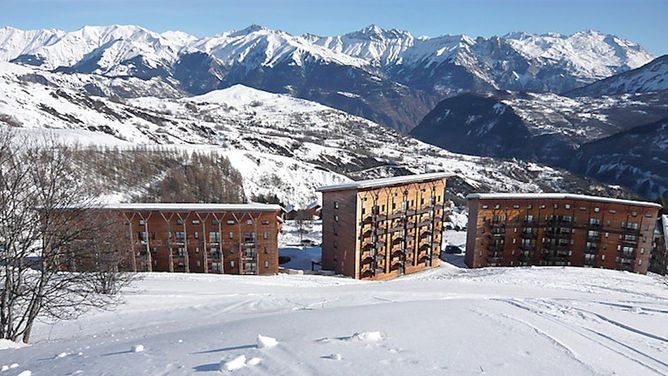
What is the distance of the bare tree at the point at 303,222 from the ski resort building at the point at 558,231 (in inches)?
1164

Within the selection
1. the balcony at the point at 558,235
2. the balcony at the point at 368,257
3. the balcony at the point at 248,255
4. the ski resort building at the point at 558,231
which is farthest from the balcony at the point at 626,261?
the balcony at the point at 248,255

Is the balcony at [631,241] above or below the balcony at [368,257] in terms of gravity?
above

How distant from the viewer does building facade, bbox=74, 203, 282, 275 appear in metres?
48.2

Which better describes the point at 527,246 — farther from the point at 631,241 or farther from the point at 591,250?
the point at 631,241

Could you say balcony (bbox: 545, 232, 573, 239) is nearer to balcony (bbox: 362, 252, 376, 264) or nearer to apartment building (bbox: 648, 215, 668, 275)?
apartment building (bbox: 648, 215, 668, 275)

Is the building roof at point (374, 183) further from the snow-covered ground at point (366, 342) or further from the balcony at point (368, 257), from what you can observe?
the snow-covered ground at point (366, 342)

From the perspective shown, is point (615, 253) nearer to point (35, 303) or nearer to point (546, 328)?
point (546, 328)

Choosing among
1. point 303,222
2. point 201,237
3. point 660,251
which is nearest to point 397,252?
point 201,237

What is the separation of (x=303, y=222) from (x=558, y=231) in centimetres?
4603

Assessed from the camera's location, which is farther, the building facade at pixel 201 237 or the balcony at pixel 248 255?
the balcony at pixel 248 255

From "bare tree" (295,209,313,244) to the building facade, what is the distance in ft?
75.0

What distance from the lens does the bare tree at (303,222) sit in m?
78.2

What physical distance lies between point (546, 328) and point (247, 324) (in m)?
9.86

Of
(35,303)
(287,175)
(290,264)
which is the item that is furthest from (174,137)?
(35,303)
